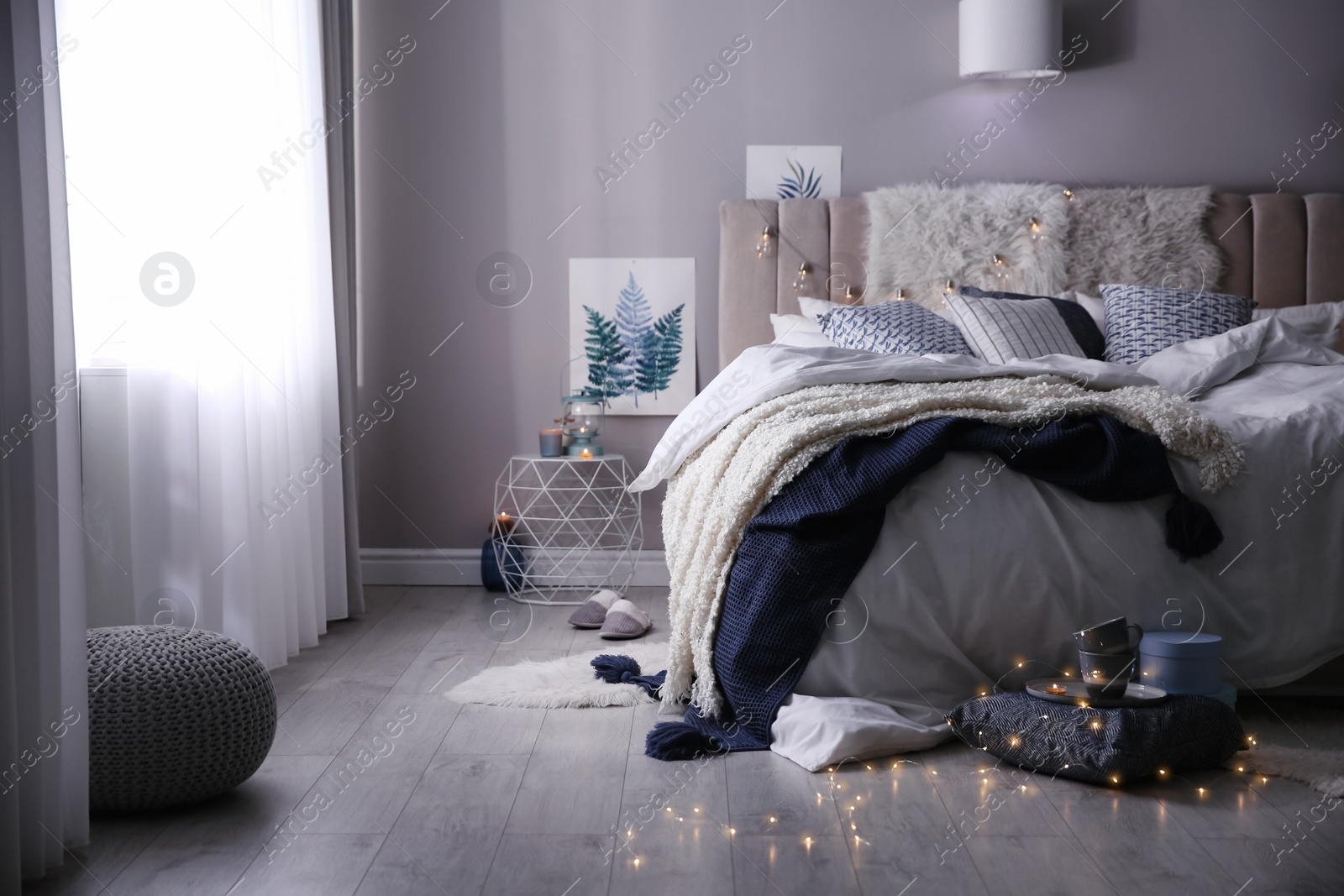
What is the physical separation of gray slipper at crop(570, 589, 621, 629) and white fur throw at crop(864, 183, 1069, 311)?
1414mm

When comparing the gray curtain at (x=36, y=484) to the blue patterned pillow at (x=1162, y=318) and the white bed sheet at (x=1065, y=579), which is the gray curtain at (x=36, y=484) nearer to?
the white bed sheet at (x=1065, y=579)

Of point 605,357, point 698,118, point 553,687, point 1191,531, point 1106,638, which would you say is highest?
point 698,118

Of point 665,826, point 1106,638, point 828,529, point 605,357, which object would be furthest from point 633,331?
point 665,826

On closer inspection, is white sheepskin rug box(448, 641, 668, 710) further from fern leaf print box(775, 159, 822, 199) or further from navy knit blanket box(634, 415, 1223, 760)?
fern leaf print box(775, 159, 822, 199)

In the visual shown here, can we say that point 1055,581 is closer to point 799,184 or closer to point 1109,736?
point 1109,736

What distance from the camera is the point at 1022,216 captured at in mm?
3633

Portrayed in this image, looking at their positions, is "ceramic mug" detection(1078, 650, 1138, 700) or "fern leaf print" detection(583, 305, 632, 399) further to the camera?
"fern leaf print" detection(583, 305, 632, 399)

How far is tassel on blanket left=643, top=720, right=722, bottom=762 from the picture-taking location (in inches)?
81.0

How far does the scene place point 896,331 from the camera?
122 inches

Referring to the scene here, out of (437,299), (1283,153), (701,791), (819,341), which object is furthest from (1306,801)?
(437,299)

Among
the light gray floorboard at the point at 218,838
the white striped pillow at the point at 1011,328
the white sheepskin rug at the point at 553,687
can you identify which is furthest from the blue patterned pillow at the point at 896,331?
the light gray floorboard at the point at 218,838

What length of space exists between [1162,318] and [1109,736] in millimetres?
1729

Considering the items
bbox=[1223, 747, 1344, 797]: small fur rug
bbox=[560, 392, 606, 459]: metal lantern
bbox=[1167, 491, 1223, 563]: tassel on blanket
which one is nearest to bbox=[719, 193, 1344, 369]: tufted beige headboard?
bbox=[560, 392, 606, 459]: metal lantern

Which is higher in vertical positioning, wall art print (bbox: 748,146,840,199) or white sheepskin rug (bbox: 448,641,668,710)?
wall art print (bbox: 748,146,840,199)
